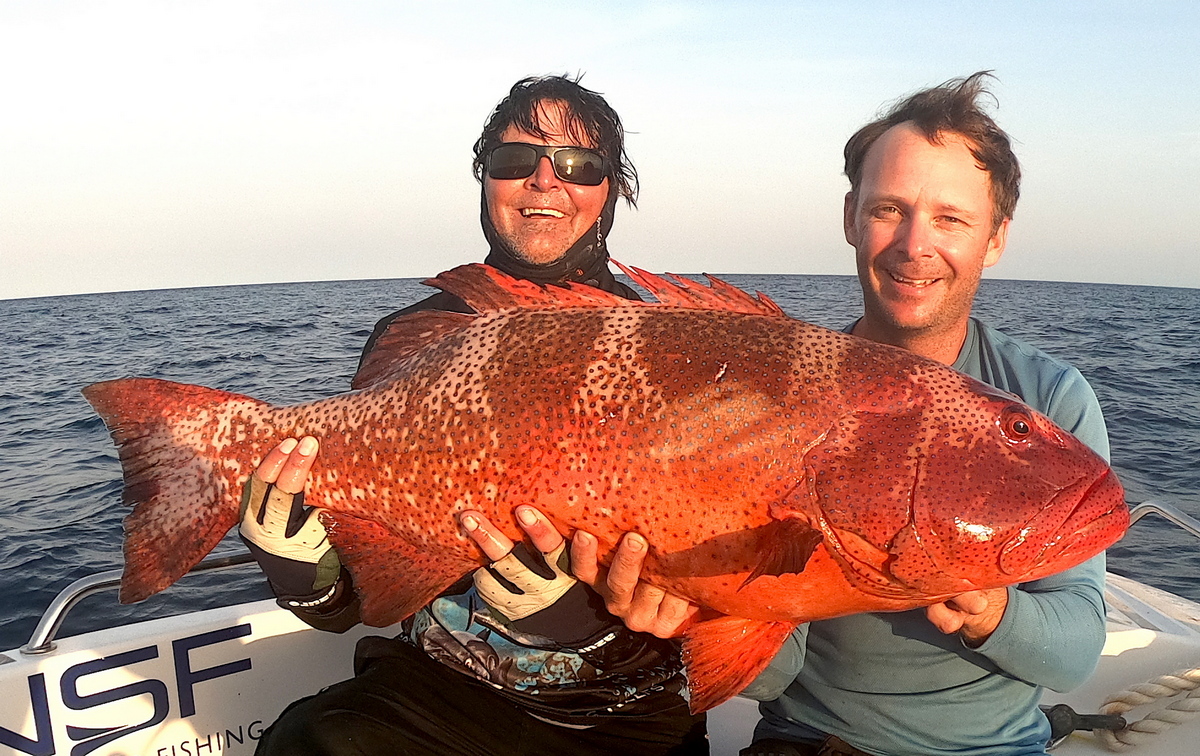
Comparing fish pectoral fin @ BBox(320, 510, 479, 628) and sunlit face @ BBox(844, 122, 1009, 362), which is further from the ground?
sunlit face @ BBox(844, 122, 1009, 362)

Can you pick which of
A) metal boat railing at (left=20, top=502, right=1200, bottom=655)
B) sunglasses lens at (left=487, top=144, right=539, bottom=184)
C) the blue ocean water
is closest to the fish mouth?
metal boat railing at (left=20, top=502, right=1200, bottom=655)

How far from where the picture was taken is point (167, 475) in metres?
2.70

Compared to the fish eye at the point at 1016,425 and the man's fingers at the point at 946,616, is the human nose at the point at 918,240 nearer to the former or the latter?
the fish eye at the point at 1016,425

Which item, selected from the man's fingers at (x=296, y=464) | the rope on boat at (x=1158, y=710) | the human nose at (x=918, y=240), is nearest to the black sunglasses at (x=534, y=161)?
the human nose at (x=918, y=240)

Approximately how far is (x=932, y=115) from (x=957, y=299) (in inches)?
27.8

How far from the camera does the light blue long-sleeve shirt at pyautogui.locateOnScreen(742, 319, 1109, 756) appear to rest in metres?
2.59

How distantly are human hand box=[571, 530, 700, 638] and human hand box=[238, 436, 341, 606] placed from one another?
3.09 feet

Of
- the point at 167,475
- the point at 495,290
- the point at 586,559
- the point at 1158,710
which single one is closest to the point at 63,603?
the point at 167,475

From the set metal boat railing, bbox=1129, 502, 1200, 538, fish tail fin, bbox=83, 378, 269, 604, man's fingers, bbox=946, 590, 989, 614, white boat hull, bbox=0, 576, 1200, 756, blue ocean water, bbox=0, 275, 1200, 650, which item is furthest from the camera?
blue ocean water, bbox=0, 275, 1200, 650

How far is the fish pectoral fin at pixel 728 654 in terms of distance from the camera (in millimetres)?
2354

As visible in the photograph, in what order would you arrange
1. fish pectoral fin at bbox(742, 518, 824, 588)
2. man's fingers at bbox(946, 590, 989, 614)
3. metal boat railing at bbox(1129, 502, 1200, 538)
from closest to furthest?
fish pectoral fin at bbox(742, 518, 824, 588) → man's fingers at bbox(946, 590, 989, 614) → metal boat railing at bbox(1129, 502, 1200, 538)

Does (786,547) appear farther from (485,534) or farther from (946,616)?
(485,534)

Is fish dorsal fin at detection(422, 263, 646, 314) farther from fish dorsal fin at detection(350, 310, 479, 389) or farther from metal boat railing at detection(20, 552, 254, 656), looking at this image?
metal boat railing at detection(20, 552, 254, 656)

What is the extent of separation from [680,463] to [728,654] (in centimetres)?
64
